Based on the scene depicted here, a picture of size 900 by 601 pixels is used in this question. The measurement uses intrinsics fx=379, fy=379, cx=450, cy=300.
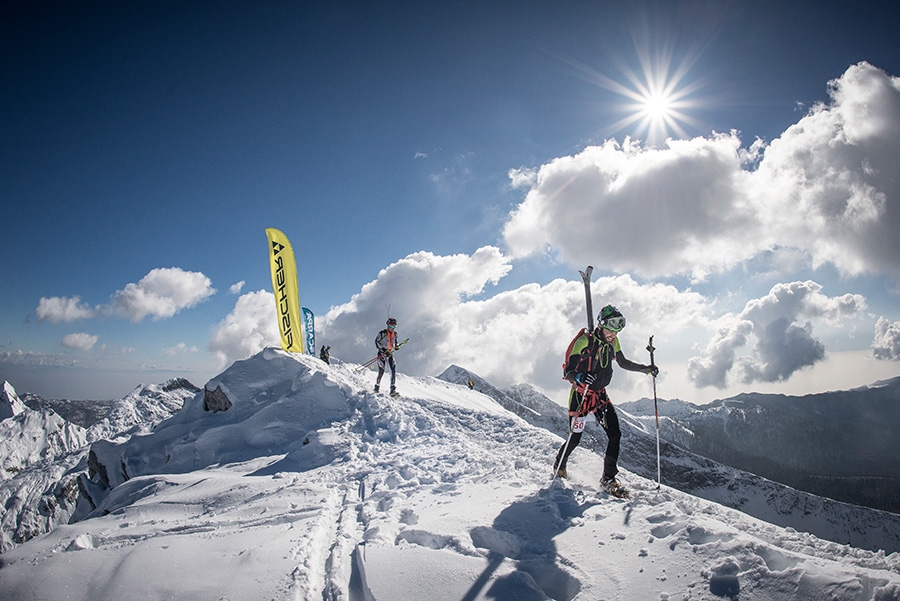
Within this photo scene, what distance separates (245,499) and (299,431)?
4.55 m

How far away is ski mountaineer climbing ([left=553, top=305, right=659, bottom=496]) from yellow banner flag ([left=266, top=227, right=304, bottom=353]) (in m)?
15.4

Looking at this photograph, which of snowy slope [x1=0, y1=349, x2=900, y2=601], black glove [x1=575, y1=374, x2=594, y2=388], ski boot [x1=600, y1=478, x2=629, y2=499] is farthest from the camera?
black glove [x1=575, y1=374, x2=594, y2=388]

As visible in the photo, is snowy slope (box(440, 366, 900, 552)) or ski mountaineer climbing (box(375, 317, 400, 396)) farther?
snowy slope (box(440, 366, 900, 552))

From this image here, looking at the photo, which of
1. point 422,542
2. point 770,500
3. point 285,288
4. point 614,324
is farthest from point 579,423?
point 770,500

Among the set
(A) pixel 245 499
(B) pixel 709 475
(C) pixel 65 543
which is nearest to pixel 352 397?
(A) pixel 245 499

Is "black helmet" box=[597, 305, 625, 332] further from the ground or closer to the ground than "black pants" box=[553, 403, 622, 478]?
further from the ground

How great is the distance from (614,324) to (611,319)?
0.10 m

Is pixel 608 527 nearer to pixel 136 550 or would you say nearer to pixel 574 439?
pixel 574 439

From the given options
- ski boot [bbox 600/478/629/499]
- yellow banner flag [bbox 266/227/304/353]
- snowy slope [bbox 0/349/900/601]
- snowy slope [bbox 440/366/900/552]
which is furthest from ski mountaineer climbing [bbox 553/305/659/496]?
snowy slope [bbox 440/366/900/552]

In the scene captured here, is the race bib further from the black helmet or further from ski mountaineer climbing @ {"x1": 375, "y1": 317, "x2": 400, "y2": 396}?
ski mountaineer climbing @ {"x1": 375, "y1": 317, "x2": 400, "y2": 396}

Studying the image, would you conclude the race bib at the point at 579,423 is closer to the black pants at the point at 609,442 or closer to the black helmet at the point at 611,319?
the black pants at the point at 609,442

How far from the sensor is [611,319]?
685 centimetres

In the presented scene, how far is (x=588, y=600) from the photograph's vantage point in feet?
11.1

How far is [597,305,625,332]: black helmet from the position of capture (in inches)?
269
